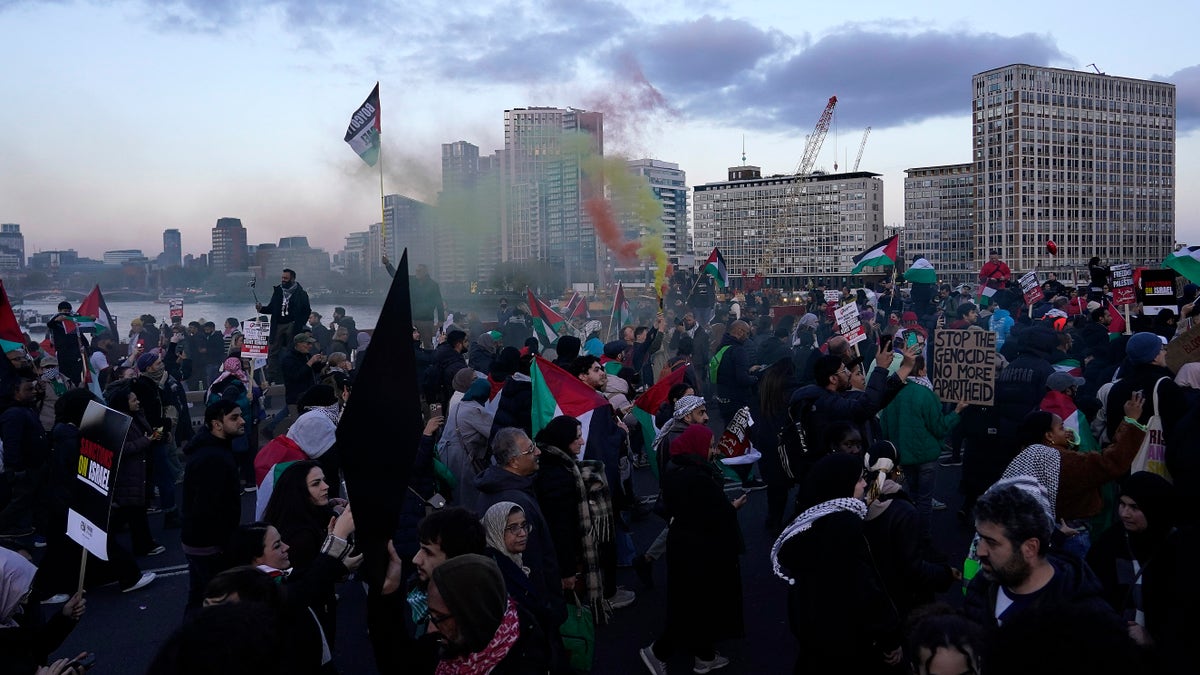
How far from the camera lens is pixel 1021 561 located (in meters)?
3.51

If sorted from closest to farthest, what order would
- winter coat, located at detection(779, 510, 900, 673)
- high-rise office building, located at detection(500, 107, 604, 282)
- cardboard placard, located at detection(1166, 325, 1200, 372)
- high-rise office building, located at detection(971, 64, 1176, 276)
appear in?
winter coat, located at detection(779, 510, 900, 673), cardboard placard, located at detection(1166, 325, 1200, 372), high-rise office building, located at detection(500, 107, 604, 282), high-rise office building, located at detection(971, 64, 1176, 276)

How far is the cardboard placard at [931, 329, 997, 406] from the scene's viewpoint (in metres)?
A: 8.08

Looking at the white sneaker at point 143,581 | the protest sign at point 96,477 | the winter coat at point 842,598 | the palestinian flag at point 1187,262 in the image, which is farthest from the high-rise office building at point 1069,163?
the protest sign at point 96,477

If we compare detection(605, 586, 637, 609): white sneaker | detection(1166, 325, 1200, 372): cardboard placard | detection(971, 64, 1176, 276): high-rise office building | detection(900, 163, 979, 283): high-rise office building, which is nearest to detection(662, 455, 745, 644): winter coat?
detection(605, 586, 637, 609): white sneaker

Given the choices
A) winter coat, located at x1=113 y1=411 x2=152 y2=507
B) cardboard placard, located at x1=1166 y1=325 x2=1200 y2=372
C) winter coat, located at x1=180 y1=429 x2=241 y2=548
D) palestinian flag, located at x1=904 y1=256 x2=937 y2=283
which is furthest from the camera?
palestinian flag, located at x1=904 y1=256 x2=937 y2=283

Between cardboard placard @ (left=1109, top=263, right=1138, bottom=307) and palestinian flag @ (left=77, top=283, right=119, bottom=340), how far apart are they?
1642cm

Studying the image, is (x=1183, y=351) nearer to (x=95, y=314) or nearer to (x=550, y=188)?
(x=95, y=314)

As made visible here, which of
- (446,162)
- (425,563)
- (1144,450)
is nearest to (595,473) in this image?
(425,563)

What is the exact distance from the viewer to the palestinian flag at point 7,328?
8844mm

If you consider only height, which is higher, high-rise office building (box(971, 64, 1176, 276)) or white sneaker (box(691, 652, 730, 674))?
high-rise office building (box(971, 64, 1176, 276))

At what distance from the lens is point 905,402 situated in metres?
7.80

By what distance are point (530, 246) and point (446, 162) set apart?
4717 cm

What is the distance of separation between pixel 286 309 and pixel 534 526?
33.2ft

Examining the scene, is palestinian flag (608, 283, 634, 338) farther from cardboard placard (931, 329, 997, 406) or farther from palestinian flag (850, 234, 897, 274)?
cardboard placard (931, 329, 997, 406)
